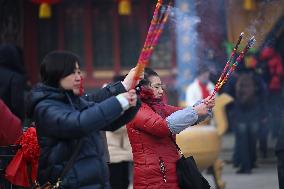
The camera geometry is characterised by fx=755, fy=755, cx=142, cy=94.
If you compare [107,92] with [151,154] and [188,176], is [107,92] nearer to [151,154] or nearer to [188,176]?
[151,154]

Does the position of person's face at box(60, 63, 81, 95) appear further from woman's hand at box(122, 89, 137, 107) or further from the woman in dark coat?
woman's hand at box(122, 89, 137, 107)

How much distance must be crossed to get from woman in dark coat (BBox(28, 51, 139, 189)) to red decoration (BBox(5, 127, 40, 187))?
1239 mm

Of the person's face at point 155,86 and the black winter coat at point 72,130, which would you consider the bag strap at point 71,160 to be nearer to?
the black winter coat at point 72,130

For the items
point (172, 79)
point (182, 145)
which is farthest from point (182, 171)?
point (172, 79)

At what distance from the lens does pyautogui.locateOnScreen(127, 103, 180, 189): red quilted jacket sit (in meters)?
5.79

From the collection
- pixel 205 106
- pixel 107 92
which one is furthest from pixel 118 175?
pixel 107 92

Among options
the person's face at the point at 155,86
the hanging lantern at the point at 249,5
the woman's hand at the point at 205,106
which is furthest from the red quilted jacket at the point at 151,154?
the hanging lantern at the point at 249,5

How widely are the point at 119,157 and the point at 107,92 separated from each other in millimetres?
3134

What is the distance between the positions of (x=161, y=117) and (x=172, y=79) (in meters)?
9.63

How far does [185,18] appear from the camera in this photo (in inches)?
427

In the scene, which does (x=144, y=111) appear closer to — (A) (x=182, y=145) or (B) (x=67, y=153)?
(B) (x=67, y=153)

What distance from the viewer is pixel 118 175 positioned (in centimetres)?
809

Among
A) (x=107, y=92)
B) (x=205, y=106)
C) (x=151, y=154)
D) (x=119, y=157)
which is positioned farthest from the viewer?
(x=119, y=157)

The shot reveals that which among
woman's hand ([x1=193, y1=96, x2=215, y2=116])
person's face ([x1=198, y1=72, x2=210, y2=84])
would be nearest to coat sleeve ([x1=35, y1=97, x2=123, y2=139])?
woman's hand ([x1=193, y1=96, x2=215, y2=116])
